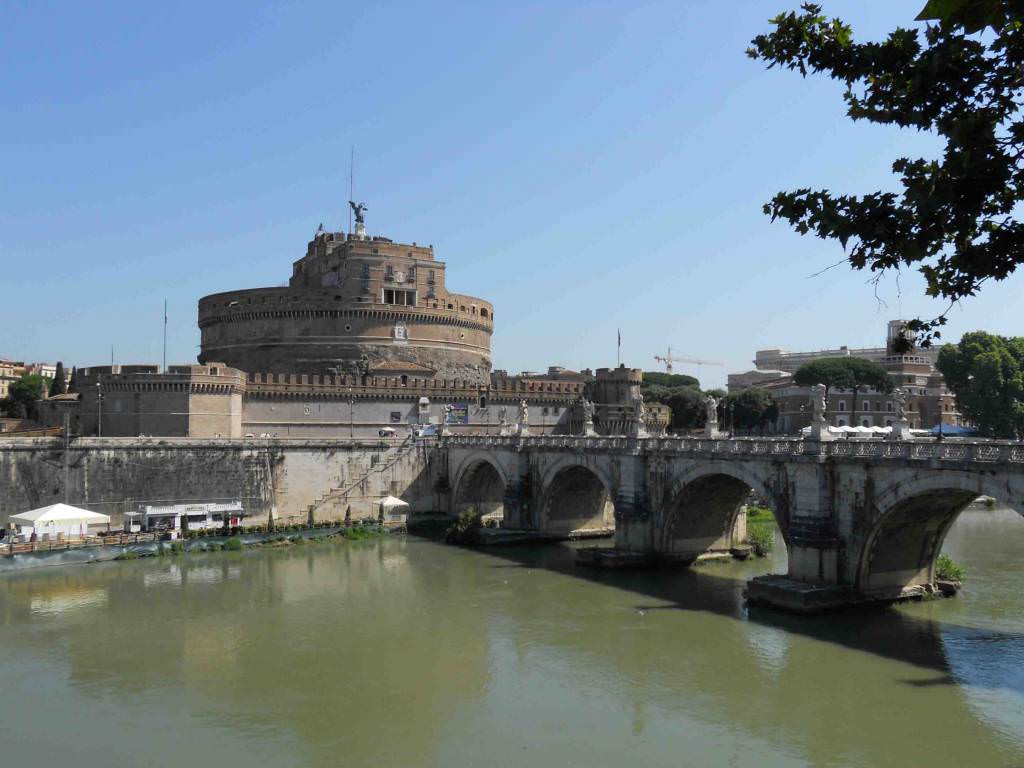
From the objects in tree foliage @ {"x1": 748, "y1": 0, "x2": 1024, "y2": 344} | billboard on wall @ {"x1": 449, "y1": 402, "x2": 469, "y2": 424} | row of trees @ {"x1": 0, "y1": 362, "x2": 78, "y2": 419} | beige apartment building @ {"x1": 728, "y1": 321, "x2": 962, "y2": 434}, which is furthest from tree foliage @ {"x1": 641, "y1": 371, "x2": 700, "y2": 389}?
tree foliage @ {"x1": 748, "y1": 0, "x2": 1024, "y2": 344}

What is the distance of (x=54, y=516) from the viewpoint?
35750 millimetres

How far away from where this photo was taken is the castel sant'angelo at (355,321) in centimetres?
6009

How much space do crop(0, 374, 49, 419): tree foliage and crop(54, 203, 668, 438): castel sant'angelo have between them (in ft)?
48.0

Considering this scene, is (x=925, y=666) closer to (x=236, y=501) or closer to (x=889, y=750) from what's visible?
(x=889, y=750)

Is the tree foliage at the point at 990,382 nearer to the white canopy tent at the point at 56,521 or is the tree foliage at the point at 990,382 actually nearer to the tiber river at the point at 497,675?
the tiber river at the point at 497,675

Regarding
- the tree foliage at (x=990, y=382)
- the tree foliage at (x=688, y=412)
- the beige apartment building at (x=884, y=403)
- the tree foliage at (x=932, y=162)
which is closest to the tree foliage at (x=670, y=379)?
the beige apartment building at (x=884, y=403)

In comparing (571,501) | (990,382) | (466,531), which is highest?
(990,382)

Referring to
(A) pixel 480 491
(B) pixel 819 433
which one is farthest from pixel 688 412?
(B) pixel 819 433

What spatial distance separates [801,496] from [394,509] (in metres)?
23.6

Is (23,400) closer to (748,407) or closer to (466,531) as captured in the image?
(466,531)

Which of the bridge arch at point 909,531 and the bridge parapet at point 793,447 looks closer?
the bridge parapet at point 793,447

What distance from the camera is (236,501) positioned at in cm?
4338

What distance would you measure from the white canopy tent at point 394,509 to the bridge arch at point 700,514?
15.5m

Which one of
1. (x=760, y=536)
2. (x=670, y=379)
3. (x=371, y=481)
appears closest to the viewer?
(x=760, y=536)
